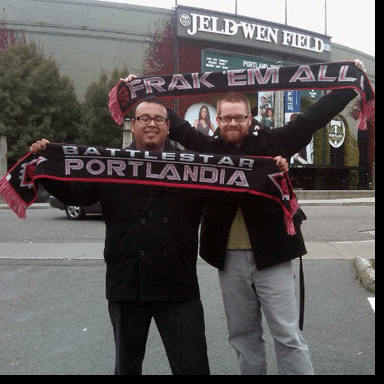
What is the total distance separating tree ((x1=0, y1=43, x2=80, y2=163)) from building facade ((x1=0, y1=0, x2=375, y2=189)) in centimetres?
366

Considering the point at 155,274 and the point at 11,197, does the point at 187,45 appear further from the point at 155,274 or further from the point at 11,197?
the point at 155,274

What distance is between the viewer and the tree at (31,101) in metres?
22.9

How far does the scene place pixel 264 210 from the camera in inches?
103

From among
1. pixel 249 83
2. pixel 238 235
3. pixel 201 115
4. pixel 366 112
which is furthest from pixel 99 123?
pixel 238 235

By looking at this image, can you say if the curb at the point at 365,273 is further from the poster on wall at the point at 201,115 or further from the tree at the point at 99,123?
the poster on wall at the point at 201,115

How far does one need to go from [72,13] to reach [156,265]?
3009 cm

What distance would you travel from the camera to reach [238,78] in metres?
3.36

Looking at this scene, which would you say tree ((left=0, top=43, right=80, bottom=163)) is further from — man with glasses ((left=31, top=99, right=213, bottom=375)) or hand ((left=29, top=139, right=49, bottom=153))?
man with glasses ((left=31, top=99, right=213, bottom=375))

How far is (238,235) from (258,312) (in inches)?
20.1

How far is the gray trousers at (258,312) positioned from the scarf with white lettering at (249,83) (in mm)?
1343

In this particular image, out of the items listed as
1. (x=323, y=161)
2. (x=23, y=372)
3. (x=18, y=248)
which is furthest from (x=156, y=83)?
(x=323, y=161)

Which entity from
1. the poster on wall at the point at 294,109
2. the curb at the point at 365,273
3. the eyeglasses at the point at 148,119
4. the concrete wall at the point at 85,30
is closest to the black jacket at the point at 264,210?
the eyeglasses at the point at 148,119

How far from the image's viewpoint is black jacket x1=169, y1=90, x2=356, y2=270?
2574 millimetres

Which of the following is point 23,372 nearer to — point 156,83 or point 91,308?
point 91,308
